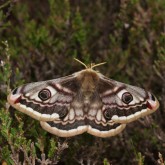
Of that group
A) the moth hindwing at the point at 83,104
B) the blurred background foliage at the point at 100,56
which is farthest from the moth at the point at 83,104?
the blurred background foliage at the point at 100,56

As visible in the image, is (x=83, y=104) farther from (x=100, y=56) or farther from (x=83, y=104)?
(x=100, y=56)

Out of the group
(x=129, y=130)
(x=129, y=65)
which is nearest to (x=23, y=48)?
(x=129, y=65)

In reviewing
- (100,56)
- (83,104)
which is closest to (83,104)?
(83,104)

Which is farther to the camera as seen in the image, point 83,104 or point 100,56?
point 100,56

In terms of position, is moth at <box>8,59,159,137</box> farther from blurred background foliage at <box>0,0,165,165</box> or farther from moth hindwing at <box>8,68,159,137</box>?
blurred background foliage at <box>0,0,165,165</box>

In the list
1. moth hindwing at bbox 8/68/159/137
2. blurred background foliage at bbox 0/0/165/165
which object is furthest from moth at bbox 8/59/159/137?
blurred background foliage at bbox 0/0/165/165

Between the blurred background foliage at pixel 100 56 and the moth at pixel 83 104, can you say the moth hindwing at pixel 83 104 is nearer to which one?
the moth at pixel 83 104

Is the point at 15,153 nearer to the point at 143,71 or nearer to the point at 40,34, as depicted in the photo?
the point at 40,34
